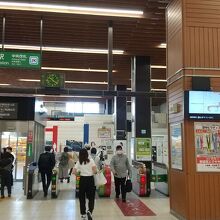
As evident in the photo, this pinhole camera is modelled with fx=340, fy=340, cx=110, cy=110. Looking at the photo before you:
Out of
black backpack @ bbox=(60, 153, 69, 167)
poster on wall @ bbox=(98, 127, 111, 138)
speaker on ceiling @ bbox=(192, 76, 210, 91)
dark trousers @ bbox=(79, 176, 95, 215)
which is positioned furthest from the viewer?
poster on wall @ bbox=(98, 127, 111, 138)

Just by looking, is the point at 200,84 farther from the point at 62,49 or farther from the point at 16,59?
the point at 62,49

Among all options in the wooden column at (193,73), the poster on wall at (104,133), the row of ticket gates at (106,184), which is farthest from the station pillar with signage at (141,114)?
the poster on wall at (104,133)

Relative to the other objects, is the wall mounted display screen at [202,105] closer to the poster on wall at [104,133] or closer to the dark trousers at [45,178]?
the dark trousers at [45,178]

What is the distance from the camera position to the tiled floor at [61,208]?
7092mm

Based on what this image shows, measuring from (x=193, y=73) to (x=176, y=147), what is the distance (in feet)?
5.05

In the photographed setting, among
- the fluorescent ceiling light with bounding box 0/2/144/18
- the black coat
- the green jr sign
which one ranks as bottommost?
the black coat

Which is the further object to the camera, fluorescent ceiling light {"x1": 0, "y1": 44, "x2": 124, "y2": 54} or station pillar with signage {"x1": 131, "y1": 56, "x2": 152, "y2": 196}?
station pillar with signage {"x1": 131, "y1": 56, "x2": 152, "y2": 196}

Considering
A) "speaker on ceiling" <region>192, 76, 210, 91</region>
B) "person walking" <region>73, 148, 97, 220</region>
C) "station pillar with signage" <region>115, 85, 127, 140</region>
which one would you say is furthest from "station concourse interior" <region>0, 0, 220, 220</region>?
"station pillar with signage" <region>115, 85, 127, 140</region>

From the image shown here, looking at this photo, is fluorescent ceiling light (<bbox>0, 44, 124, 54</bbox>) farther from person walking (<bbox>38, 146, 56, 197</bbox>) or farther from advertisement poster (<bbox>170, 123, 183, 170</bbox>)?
advertisement poster (<bbox>170, 123, 183, 170</bbox>)

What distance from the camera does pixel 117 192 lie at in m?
9.48

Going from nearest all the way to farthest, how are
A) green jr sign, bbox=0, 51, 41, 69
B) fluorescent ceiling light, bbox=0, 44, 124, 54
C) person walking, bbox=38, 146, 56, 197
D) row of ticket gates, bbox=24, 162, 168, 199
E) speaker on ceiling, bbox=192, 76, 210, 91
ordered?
speaker on ceiling, bbox=192, 76, 210, 91, green jr sign, bbox=0, 51, 41, 69, row of ticket gates, bbox=24, 162, 168, 199, person walking, bbox=38, 146, 56, 197, fluorescent ceiling light, bbox=0, 44, 124, 54

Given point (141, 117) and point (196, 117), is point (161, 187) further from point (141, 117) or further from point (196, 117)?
point (196, 117)

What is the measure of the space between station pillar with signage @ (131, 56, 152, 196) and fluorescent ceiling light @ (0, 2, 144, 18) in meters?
3.91

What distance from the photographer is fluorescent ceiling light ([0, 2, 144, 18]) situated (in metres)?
8.15
